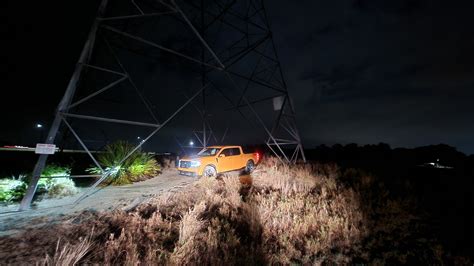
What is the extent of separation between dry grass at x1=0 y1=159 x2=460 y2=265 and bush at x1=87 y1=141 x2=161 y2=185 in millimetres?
4354

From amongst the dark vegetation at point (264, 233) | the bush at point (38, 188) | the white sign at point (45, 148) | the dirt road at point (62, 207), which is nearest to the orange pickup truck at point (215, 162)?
the dirt road at point (62, 207)

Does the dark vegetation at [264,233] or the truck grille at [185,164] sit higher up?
the truck grille at [185,164]

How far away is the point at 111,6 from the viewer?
237 inches

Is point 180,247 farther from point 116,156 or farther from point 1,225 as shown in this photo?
point 116,156

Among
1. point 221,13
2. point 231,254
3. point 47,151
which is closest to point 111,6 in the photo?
point 47,151

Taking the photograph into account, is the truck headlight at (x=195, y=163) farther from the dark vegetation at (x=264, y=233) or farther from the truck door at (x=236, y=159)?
the dark vegetation at (x=264, y=233)

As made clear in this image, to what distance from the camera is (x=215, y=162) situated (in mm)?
10781

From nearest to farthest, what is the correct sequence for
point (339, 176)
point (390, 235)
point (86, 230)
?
1. point (86, 230)
2. point (390, 235)
3. point (339, 176)

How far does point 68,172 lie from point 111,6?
7118 mm

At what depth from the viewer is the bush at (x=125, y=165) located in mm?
9057

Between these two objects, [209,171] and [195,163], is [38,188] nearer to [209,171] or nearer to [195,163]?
[195,163]

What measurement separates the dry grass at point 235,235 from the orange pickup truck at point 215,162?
3916 mm

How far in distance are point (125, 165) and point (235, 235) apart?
8.24 meters

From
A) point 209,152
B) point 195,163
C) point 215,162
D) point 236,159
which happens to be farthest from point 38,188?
point 236,159
